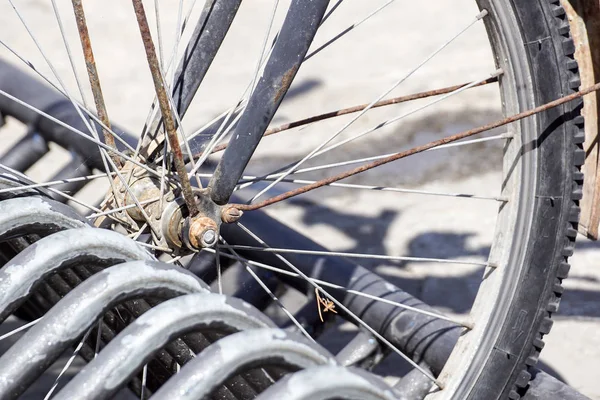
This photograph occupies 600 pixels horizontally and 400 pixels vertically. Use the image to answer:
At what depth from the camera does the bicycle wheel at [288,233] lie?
4.04 ft

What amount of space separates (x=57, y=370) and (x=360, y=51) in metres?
3.02

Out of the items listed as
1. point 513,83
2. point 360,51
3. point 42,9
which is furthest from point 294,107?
point 513,83

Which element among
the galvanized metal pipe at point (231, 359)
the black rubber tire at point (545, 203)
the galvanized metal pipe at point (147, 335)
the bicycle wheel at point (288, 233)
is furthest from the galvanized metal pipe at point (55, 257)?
the black rubber tire at point (545, 203)

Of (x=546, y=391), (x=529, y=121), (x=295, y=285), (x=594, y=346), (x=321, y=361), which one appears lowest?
(x=594, y=346)

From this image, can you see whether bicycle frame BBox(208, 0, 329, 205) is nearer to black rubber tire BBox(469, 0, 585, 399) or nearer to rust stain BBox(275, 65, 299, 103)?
rust stain BBox(275, 65, 299, 103)

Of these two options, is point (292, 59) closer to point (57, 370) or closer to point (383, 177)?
point (57, 370)

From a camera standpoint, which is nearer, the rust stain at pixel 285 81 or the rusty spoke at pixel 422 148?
the rust stain at pixel 285 81

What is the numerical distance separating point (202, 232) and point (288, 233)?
34.5 inches

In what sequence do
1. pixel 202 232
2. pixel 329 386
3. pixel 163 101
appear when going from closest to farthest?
pixel 329 386 → pixel 163 101 → pixel 202 232

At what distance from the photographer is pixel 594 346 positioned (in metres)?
2.75

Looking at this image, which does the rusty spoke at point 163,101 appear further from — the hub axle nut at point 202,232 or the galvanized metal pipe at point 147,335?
the galvanized metal pipe at point 147,335

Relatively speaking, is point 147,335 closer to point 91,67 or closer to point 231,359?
point 231,359

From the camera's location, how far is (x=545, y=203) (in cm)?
205

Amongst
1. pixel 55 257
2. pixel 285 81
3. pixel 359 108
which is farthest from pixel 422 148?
pixel 55 257
